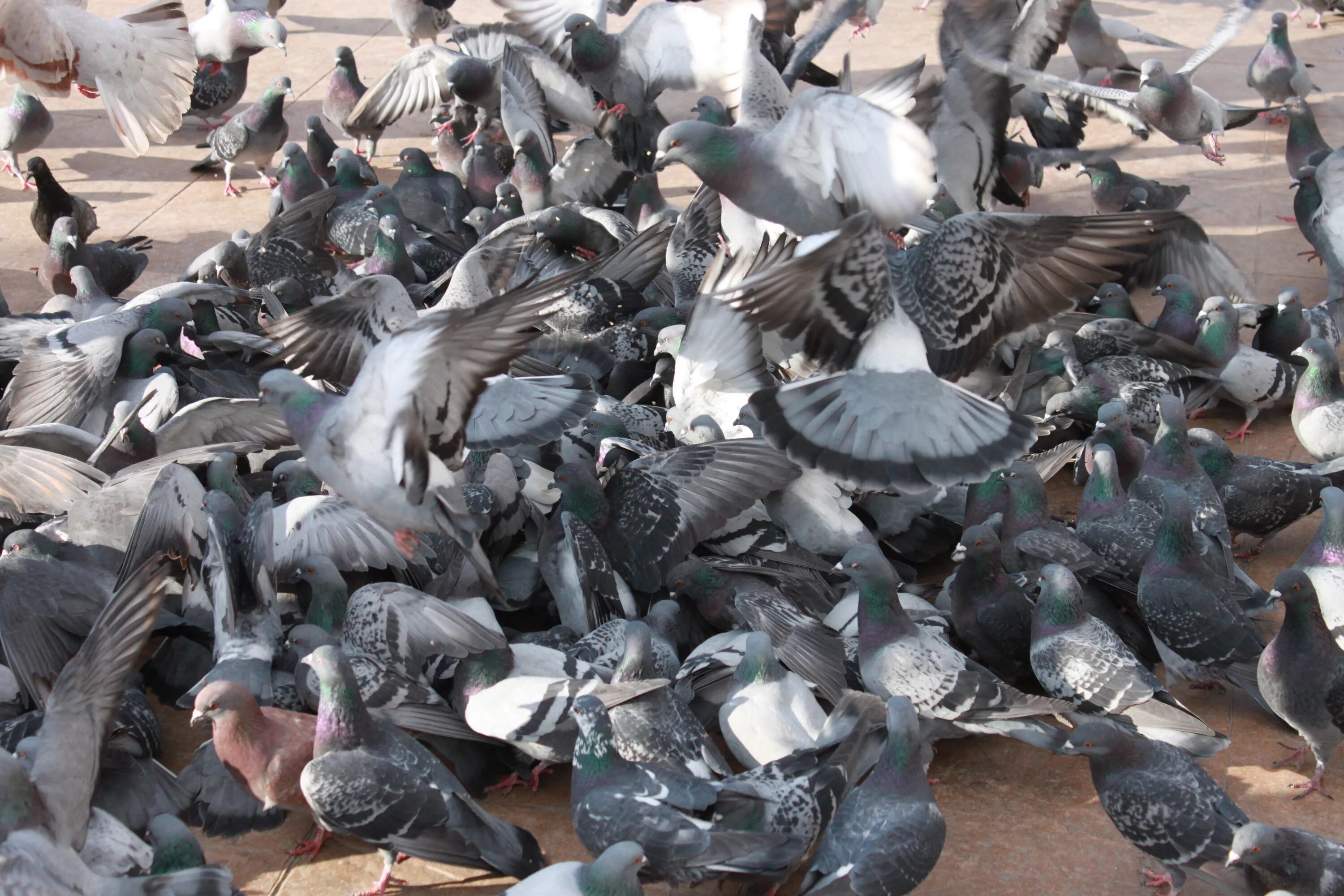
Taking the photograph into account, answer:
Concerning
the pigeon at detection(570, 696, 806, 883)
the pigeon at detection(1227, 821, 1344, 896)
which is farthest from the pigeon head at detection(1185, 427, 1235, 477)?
the pigeon at detection(570, 696, 806, 883)

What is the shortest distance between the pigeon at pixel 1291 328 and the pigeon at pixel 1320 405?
682mm

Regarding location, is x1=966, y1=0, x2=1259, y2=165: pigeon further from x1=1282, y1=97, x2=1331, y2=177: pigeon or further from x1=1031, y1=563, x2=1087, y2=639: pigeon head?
x1=1031, y1=563, x2=1087, y2=639: pigeon head

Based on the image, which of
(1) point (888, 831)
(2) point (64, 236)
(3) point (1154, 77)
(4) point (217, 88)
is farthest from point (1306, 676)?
(4) point (217, 88)

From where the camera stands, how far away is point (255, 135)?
9695mm

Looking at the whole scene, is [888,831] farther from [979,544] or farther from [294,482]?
[294,482]

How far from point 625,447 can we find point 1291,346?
384 centimetres

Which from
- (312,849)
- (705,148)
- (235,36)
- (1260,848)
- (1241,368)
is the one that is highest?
(705,148)

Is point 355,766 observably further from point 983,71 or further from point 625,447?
point 983,71

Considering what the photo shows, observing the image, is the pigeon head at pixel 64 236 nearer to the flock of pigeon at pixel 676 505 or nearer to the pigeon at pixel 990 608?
the flock of pigeon at pixel 676 505

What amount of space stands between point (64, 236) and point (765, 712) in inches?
217

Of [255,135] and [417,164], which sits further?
[255,135]

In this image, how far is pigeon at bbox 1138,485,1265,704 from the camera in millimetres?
5066

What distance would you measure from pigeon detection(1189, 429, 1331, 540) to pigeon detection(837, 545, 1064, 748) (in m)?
1.83

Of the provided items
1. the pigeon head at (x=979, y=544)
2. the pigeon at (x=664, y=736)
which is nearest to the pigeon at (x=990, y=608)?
the pigeon head at (x=979, y=544)
